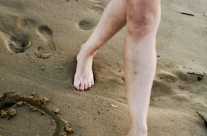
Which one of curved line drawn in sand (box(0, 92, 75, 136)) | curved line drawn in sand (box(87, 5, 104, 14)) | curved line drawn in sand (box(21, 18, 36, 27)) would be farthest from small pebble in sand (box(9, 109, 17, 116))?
curved line drawn in sand (box(87, 5, 104, 14))

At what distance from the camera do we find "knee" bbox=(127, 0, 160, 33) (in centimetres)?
110

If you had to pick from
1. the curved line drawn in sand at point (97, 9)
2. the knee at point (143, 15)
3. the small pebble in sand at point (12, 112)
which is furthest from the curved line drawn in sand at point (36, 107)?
the curved line drawn in sand at point (97, 9)

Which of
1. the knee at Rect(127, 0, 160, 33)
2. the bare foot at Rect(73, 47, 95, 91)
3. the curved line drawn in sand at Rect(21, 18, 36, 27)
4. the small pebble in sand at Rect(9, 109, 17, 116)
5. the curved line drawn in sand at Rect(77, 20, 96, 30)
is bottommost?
the small pebble in sand at Rect(9, 109, 17, 116)

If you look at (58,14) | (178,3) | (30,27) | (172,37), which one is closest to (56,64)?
(30,27)

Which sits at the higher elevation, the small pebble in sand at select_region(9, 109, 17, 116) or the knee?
the knee

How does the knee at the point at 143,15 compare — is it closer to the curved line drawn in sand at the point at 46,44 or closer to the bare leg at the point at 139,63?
the bare leg at the point at 139,63

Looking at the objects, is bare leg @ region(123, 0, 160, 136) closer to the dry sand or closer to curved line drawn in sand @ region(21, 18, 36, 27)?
the dry sand

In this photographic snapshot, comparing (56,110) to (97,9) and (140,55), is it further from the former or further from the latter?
(97,9)

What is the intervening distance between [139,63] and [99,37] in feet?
1.85

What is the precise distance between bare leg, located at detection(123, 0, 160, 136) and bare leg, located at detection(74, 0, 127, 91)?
0.35 m

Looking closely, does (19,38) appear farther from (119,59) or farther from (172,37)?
(172,37)

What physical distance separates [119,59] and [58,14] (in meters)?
0.87

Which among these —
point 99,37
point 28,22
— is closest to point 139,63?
point 99,37

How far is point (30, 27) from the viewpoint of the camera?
7.01ft
